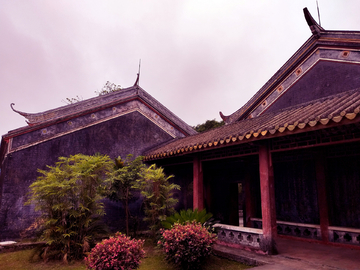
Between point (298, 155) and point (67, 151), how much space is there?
7996 mm

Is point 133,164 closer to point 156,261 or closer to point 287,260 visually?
point 156,261

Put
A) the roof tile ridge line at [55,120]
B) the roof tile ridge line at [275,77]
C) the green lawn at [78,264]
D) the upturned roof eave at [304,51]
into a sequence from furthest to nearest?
1. the roof tile ridge line at [275,77]
2. the roof tile ridge line at [55,120]
3. the upturned roof eave at [304,51]
4. the green lawn at [78,264]

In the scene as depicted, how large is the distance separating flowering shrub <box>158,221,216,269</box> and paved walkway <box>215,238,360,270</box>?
107 centimetres

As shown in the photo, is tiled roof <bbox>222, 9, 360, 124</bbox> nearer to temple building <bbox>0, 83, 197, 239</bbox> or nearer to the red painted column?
the red painted column

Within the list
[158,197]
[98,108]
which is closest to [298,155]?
[158,197]

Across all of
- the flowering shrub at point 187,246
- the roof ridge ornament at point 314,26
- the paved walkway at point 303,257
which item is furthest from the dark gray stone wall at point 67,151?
the roof ridge ornament at point 314,26

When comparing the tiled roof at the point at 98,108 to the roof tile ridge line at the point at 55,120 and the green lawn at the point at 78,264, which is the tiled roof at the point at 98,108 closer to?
the roof tile ridge line at the point at 55,120

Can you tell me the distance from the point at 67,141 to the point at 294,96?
27.3 ft

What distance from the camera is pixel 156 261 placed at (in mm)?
6258

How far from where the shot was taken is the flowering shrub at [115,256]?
398 centimetres

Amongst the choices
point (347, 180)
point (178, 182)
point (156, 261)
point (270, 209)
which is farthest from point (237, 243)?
point (178, 182)

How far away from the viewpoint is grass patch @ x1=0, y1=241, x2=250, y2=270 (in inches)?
219

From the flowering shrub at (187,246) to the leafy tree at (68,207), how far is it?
264cm

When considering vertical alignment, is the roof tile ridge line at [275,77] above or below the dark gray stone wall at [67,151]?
above
